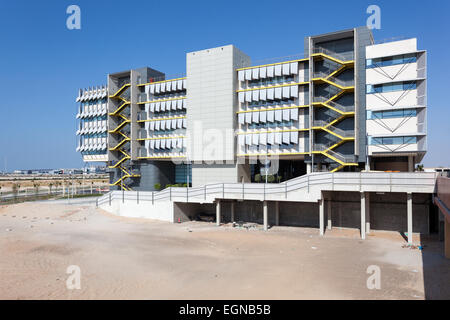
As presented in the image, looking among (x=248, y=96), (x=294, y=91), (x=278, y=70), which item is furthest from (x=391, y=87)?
(x=248, y=96)

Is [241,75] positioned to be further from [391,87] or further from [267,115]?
[391,87]

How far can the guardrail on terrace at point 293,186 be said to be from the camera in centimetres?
3089

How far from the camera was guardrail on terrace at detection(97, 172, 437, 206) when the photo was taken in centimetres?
3089

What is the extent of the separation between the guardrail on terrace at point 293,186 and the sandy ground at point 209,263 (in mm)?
4181

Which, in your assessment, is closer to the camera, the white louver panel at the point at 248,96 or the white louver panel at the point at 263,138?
the white louver panel at the point at 263,138

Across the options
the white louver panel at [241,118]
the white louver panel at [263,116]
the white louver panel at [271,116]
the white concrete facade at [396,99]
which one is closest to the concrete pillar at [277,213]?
the white louver panel at [271,116]

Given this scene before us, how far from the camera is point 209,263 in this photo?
25203 millimetres

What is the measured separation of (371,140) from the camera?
1631 inches

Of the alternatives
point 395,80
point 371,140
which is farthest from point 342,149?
point 395,80

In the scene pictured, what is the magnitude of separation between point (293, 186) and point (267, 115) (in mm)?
15658

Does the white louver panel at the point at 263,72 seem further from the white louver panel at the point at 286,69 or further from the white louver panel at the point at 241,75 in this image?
the white louver panel at the point at 286,69
